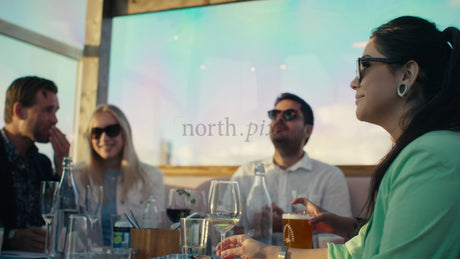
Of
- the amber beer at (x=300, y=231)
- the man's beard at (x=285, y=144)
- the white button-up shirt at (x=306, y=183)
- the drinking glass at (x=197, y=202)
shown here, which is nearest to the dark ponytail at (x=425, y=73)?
the amber beer at (x=300, y=231)

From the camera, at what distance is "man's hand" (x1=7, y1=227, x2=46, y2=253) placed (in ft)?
6.37

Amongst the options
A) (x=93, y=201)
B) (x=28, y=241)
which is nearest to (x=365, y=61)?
(x=93, y=201)

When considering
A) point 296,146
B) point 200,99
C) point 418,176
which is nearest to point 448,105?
point 418,176

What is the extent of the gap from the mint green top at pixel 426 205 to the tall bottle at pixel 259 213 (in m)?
0.85

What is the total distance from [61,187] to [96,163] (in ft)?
4.82

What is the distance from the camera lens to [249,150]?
3.55 m

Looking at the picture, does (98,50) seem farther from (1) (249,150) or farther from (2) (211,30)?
(1) (249,150)

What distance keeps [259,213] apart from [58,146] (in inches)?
72.0

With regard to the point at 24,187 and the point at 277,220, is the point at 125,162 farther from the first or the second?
the point at 277,220

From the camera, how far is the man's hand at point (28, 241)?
1.94m

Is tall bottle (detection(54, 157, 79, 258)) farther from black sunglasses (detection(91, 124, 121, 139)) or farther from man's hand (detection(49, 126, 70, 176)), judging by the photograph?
black sunglasses (detection(91, 124, 121, 139))

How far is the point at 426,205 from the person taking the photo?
87 cm

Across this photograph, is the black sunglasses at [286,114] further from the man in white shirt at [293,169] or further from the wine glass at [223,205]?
the wine glass at [223,205]

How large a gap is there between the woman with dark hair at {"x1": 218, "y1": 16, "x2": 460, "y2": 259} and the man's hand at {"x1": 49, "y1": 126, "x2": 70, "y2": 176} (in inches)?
83.4
